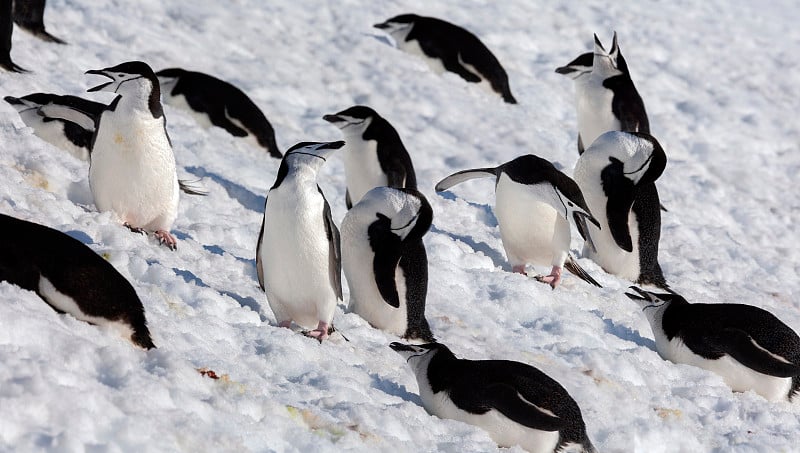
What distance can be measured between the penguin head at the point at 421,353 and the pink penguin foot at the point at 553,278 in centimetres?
189

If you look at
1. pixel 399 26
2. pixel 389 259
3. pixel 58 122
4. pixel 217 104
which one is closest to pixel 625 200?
pixel 389 259

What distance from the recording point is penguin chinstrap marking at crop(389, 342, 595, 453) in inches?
142

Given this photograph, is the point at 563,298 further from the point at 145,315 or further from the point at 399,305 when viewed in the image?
the point at 145,315

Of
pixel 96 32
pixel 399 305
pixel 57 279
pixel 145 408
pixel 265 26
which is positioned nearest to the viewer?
pixel 145 408

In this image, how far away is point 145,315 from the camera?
11.3 ft

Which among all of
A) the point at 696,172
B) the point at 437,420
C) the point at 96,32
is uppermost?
the point at 437,420

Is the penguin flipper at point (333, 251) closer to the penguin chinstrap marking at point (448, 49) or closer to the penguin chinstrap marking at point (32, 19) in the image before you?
the penguin chinstrap marking at point (32, 19)

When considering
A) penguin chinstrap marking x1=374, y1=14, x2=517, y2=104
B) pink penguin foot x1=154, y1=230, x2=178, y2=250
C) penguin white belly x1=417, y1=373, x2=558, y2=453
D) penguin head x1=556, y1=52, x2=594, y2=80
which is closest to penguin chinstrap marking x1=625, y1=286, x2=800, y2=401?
penguin white belly x1=417, y1=373, x2=558, y2=453

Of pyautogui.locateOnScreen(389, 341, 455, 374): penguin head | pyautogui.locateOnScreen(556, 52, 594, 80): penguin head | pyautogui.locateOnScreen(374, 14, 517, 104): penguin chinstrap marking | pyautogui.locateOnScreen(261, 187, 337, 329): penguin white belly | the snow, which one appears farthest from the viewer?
pyautogui.locateOnScreen(374, 14, 517, 104): penguin chinstrap marking

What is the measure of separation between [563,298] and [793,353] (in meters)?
1.22

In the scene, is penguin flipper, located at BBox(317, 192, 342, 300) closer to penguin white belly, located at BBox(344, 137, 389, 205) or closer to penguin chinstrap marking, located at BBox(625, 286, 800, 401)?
penguin chinstrap marking, located at BBox(625, 286, 800, 401)

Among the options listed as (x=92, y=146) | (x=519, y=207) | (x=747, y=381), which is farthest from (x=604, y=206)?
(x=92, y=146)

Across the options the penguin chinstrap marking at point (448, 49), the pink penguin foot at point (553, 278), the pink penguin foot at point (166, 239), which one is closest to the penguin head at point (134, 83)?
the pink penguin foot at point (166, 239)

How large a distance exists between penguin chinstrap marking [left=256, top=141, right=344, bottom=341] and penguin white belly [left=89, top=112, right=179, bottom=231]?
2.23 feet
